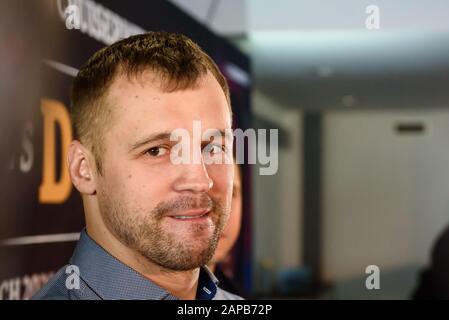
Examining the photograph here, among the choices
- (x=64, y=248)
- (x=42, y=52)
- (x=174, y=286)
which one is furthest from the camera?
(x=64, y=248)

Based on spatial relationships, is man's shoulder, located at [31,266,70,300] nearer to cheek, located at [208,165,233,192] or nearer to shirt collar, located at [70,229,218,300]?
shirt collar, located at [70,229,218,300]

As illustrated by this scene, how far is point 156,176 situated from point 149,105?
0.13 meters

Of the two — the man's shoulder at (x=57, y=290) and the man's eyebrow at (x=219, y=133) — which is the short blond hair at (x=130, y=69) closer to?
the man's eyebrow at (x=219, y=133)

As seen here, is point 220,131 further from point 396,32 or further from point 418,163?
point 418,163

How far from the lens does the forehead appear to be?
108 centimetres

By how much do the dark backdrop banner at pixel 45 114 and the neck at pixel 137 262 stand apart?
25 centimetres

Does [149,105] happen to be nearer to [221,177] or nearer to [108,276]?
[221,177]

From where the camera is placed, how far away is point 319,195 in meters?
5.91

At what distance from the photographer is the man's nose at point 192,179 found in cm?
110

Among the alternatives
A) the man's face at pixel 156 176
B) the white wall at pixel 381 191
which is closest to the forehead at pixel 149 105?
the man's face at pixel 156 176

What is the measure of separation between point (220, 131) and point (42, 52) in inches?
18.8

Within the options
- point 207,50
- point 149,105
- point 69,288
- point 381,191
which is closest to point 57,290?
point 69,288

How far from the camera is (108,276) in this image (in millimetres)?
1141
